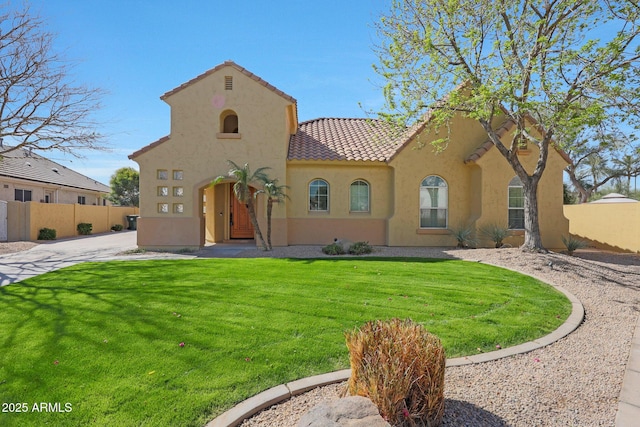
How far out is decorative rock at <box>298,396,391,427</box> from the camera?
2473mm

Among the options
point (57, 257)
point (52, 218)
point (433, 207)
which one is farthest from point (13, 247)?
point (433, 207)

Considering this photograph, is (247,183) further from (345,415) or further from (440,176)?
(345,415)

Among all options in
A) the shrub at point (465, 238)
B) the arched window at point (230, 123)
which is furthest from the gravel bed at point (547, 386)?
the arched window at point (230, 123)

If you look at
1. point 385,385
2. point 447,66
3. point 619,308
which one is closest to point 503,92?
point 447,66

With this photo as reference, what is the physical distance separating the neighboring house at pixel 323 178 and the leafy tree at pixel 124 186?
29.8 metres

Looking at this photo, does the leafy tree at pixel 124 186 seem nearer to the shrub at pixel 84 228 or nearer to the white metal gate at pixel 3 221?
the shrub at pixel 84 228

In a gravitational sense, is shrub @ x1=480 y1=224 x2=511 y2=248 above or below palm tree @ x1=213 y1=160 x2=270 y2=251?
below

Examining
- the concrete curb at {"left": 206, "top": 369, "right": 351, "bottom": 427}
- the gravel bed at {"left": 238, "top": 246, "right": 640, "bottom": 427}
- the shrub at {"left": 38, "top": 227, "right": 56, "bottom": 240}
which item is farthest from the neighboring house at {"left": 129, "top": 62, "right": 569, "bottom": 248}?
the concrete curb at {"left": 206, "top": 369, "right": 351, "bottom": 427}

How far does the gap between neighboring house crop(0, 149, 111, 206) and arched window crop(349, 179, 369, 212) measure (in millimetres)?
15937

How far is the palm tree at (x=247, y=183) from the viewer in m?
13.1

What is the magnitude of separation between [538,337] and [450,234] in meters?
10.5

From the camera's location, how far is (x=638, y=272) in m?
10.1

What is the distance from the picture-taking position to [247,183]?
1348cm

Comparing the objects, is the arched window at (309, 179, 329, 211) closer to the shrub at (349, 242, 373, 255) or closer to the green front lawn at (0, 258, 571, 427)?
the shrub at (349, 242, 373, 255)
